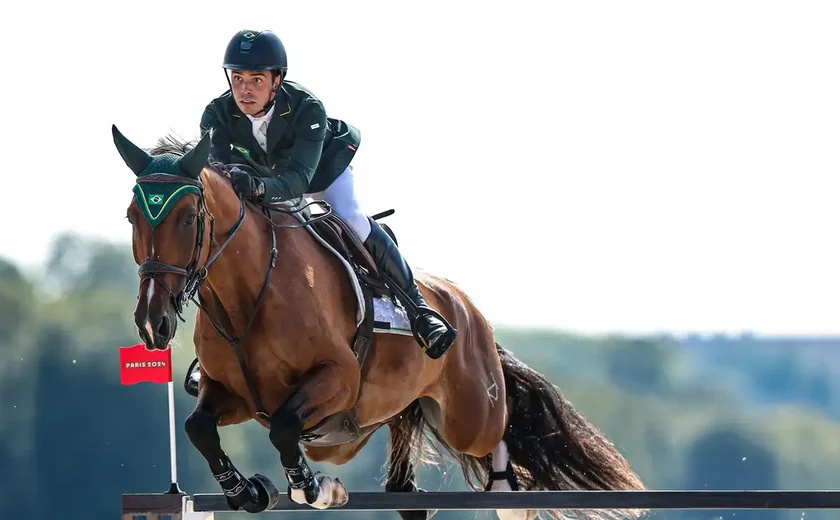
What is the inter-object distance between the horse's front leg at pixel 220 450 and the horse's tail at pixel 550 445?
6.58 feet

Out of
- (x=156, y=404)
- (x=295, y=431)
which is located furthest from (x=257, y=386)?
(x=156, y=404)

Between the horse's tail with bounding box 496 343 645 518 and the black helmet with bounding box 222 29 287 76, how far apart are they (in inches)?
93.5

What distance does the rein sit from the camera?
394cm

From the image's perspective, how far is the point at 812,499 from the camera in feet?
15.6

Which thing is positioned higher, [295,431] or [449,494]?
[295,431]

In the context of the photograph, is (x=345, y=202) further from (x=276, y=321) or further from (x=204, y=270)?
(x=204, y=270)

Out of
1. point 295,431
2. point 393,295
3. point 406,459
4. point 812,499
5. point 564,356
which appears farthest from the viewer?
point 564,356

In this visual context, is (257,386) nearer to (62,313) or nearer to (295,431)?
(295,431)

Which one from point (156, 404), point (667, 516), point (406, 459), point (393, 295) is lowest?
point (667, 516)

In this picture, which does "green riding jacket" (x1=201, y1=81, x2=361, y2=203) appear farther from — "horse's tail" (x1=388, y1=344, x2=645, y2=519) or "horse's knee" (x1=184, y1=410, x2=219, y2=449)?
"horse's tail" (x1=388, y1=344, x2=645, y2=519)

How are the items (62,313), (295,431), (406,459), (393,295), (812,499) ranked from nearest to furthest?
1. (295,431)
2. (812,499)
3. (393,295)
4. (406,459)
5. (62,313)

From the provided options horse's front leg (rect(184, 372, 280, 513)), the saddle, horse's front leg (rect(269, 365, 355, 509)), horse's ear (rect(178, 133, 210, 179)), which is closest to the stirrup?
the saddle

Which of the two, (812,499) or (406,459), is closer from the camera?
(812,499)

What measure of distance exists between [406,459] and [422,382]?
91 cm
